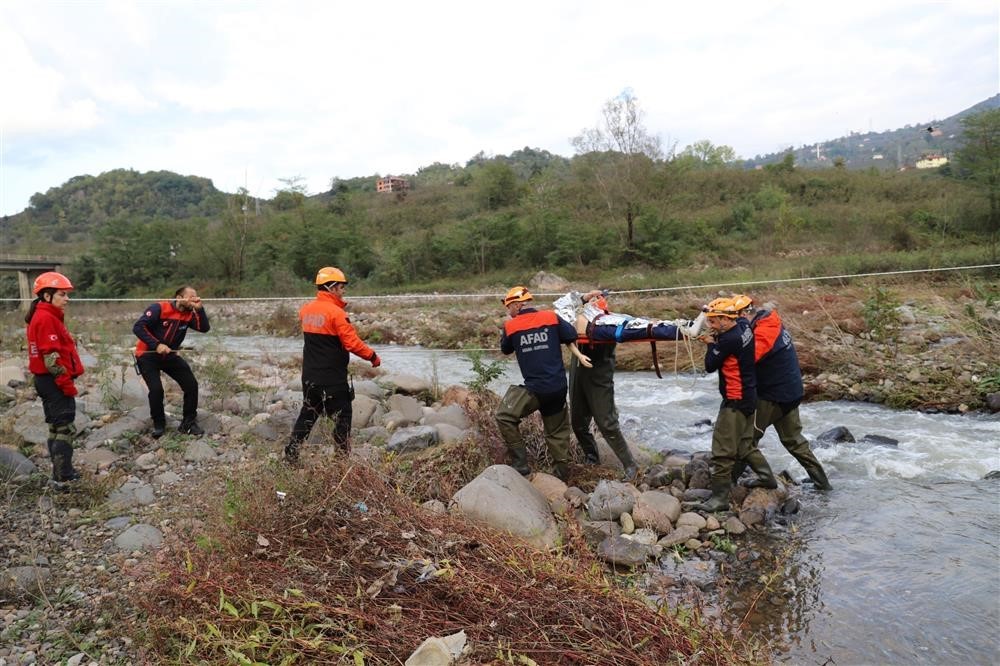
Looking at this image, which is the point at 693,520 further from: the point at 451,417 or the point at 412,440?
the point at 451,417

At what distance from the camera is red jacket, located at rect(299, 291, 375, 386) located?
5.62 meters

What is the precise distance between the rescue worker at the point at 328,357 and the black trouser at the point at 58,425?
5.75ft

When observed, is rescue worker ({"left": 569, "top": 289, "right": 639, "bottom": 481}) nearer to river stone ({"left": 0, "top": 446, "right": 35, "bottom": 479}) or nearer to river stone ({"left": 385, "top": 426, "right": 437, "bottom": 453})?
river stone ({"left": 385, "top": 426, "right": 437, "bottom": 453})

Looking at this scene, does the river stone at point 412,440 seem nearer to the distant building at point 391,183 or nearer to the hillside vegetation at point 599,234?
the hillside vegetation at point 599,234

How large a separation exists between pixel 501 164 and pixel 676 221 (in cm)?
1990

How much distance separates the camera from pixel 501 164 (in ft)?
150

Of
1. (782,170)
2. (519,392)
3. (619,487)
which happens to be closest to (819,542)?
(619,487)

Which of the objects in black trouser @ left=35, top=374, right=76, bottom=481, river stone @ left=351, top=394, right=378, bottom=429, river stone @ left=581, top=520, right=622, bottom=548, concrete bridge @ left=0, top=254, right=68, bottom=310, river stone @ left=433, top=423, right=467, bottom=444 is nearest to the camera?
river stone @ left=581, top=520, right=622, bottom=548

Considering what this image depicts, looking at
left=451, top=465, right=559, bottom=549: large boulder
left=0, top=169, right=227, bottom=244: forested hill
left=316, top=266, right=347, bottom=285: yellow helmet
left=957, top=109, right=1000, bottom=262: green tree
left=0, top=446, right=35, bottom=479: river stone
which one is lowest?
left=451, top=465, right=559, bottom=549: large boulder

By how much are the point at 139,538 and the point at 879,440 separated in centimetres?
720

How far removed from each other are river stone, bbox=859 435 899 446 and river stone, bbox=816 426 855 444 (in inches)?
5.7

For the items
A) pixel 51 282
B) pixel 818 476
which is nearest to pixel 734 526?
pixel 818 476

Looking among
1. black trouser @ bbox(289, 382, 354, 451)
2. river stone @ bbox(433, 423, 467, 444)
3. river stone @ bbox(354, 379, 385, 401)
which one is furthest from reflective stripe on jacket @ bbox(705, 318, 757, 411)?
river stone @ bbox(354, 379, 385, 401)

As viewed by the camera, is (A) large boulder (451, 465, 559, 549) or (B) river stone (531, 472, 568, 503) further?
(B) river stone (531, 472, 568, 503)
